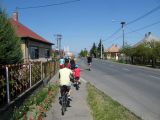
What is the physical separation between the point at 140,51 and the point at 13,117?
53025 mm

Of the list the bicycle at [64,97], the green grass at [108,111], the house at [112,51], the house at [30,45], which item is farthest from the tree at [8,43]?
the house at [112,51]

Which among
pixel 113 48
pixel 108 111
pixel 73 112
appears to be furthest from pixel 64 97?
pixel 113 48

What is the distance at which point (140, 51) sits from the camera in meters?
59.3

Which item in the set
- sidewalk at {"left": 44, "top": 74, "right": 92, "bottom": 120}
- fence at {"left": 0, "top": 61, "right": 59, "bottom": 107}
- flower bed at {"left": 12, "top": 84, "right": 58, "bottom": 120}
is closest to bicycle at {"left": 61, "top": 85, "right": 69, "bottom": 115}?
sidewalk at {"left": 44, "top": 74, "right": 92, "bottom": 120}

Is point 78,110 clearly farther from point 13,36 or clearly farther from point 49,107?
point 13,36

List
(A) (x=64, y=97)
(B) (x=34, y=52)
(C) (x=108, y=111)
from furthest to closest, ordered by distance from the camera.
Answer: (B) (x=34, y=52) < (C) (x=108, y=111) < (A) (x=64, y=97)

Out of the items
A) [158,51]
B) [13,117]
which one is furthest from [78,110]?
[158,51]

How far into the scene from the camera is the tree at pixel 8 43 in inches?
392

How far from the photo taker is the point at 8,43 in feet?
35.5

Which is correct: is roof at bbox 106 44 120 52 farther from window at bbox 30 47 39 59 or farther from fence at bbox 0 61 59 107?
fence at bbox 0 61 59 107

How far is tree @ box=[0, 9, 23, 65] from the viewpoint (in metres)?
9.96

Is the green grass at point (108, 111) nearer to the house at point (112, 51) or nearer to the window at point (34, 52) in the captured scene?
the window at point (34, 52)

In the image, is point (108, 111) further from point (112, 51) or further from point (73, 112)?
point (112, 51)

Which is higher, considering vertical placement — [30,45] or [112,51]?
[30,45]
